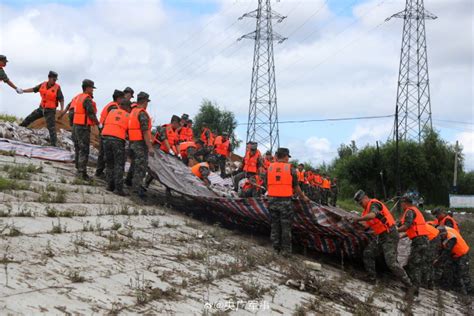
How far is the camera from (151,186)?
36.3ft

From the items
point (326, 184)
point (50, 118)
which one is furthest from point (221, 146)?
point (326, 184)

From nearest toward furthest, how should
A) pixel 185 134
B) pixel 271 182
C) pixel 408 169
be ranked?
pixel 271 182, pixel 185 134, pixel 408 169

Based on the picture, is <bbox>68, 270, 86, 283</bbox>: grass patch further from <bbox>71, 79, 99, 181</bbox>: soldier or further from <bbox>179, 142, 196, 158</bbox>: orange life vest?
<bbox>179, 142, 196, 158</bbox>: orange life vest

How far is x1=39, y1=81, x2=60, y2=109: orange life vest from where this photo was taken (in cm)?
1102

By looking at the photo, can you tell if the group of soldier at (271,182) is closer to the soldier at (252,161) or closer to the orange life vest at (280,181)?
the orange life vest at (280,181)

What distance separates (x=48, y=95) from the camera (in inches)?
433

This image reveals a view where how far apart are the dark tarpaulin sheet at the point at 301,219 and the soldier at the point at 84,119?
1.28 meters

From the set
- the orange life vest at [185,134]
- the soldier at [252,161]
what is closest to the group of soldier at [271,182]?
the soldier at [252,161]

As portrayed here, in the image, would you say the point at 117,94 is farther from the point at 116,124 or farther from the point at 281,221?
the point at 281,221

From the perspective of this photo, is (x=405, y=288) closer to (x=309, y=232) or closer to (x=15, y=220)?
(x=309, y=232)

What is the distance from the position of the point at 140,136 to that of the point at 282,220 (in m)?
2.96

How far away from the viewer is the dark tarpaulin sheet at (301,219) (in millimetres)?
7863

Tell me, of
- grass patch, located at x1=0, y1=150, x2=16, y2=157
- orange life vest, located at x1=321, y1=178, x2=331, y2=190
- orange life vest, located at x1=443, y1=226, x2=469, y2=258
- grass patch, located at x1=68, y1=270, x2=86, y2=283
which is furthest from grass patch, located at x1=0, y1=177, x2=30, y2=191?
orange life vest, located at x1=321, y1=178, x2=331, y2=190

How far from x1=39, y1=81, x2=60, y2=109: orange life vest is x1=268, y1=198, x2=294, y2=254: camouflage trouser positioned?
598 centimetres
